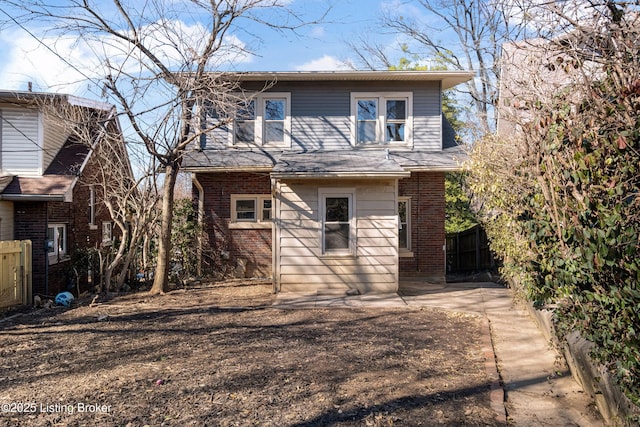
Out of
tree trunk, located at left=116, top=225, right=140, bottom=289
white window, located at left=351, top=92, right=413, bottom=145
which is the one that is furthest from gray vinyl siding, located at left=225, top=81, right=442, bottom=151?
tree trunk, located at left=116, top=225, right=140, bottom=289

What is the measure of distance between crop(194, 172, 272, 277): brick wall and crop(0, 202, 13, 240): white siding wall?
5002mm

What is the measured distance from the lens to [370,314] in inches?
332

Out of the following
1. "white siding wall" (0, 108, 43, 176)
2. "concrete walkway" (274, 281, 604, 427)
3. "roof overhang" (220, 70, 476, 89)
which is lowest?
"concrete walkway" (274, 281, 604, 427)

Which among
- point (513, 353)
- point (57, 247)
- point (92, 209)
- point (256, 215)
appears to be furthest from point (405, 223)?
point (92, 209)

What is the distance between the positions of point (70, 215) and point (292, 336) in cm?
1094

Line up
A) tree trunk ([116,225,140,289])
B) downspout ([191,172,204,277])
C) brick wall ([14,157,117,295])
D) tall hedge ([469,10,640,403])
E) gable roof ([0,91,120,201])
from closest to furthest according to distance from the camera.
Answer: tall hedge ([469,10,640,403]), tree trunk ([116,225,140,289]), gable roof ([0,91,120,201]), brick wall ([14,157,117,295]), downspout ([191,172,204,277])

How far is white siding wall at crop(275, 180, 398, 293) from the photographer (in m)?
10.7

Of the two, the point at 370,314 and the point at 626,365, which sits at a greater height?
the point at 626,365

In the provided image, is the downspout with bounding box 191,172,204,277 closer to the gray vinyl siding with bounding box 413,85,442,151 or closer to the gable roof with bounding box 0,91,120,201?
the gable roof with bounding box 0,91,120,201

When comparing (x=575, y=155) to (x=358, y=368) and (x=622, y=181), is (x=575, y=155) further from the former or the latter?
(x=358, y=368)

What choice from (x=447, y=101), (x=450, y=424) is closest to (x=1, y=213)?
(x=450, y=424)

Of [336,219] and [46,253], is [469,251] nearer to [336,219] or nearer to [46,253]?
[336,219]

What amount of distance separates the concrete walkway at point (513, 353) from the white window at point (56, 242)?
293 inches

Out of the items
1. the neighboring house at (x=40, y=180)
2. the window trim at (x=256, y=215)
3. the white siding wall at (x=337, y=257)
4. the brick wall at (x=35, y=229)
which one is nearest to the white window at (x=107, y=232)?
the neighboring house at (x=40, y=180)
